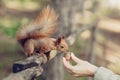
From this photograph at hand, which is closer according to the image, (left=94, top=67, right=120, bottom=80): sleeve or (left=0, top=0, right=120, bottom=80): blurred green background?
(left=94, top=67, right=120, bottom=80): sleeve

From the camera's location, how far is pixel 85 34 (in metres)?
8.53

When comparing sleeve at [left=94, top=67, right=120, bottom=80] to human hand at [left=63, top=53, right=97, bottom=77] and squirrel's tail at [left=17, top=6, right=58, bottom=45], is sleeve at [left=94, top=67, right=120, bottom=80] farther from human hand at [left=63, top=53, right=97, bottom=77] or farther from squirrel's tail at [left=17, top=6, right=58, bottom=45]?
squirrel's tail at [left=17, top=6, right=58, bottom=45]

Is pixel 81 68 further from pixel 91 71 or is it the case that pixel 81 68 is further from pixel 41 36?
pixel 41 36

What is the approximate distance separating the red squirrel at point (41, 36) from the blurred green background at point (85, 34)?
155 inches

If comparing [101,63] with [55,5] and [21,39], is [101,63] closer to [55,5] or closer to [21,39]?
[55,5]

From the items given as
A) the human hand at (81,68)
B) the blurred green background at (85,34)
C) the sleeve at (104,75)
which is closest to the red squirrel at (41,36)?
the human hand at (81,68)

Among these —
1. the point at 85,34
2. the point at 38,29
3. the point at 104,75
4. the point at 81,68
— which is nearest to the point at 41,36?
the point at 38,29

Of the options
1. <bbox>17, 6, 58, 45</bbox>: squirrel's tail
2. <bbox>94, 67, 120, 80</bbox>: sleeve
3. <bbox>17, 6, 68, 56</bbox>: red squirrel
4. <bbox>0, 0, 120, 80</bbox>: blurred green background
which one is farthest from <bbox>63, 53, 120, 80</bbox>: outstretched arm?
<bbox>0, 0, 120, 80</bbox>: blurred green background

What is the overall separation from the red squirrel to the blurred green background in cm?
393

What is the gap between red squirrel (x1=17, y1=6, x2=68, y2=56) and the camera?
2.39m

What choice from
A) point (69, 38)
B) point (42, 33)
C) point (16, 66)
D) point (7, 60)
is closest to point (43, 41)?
point (42, 33)

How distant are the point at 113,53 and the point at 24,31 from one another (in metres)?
5.62

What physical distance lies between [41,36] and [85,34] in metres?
6.08

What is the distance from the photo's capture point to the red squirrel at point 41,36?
7.86ft
